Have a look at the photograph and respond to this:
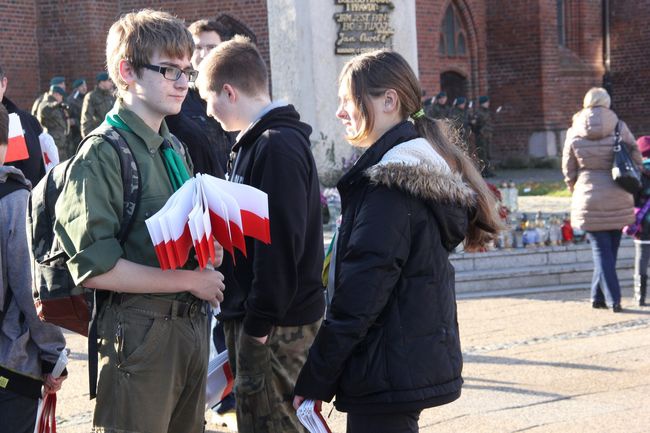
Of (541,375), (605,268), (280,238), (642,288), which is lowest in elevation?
(541,375)

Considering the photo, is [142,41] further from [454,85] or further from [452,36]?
[454,85]

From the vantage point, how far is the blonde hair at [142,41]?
3.35 m

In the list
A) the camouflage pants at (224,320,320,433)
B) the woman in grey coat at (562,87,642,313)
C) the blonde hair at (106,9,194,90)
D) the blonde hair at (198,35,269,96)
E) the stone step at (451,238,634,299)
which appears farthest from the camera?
the stone step at (451,238,634,299)

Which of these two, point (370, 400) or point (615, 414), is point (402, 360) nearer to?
point (370, 400)

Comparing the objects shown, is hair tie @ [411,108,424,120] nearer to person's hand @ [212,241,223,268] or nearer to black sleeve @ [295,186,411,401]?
black sleeve @ [295,186,411,401]

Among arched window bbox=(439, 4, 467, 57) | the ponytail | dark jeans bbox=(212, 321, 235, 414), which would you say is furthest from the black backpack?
arched window bbox=(439, 4, 467, 57)

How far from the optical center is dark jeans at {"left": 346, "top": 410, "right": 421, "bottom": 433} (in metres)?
3.47

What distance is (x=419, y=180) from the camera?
3.44 m

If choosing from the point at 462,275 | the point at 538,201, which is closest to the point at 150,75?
the point at 462,275

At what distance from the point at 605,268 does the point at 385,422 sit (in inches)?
236

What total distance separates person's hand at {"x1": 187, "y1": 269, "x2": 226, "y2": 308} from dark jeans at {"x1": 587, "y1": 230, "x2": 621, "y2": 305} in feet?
20.6

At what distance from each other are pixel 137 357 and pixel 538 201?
13.9 meters

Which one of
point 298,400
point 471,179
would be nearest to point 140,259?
point 298,400

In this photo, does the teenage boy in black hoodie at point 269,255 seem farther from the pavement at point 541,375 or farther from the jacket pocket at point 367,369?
the pavement at point 541,375
